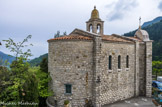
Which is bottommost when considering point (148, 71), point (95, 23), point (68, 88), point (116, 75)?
point (68, 88)

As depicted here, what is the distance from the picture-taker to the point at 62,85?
1329cm

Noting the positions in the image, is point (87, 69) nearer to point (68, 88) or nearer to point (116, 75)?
point (68, 88)

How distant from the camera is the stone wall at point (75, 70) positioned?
42.8 ft

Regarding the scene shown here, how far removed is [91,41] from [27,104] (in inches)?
314

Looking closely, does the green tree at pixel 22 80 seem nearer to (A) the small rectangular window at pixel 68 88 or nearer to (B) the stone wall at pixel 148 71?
(A) the small rectangular window at pixel 68 88

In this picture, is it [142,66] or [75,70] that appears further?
[142,66]

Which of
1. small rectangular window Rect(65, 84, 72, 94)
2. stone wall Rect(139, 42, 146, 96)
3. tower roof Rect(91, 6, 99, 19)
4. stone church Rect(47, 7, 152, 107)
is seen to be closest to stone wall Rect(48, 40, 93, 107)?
stone church Rect(47, 7, 152, 107)

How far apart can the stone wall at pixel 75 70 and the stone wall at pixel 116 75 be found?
1684mm

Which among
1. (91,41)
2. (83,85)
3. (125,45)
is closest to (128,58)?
(125,45)

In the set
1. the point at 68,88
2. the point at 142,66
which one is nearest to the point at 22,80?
the point at 68,88

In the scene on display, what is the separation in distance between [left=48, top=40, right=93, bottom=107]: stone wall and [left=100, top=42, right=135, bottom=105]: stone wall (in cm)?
168

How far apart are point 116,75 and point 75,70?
16.8 feet

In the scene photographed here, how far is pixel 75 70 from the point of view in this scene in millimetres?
13055

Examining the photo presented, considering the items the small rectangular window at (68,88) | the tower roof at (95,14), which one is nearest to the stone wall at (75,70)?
the small rectangular window at (68,88)
